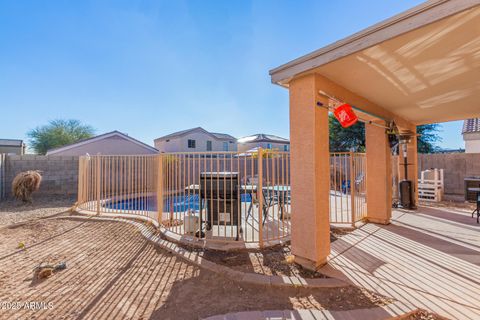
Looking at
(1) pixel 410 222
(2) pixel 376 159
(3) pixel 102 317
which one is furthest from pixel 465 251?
(3) pixel 102 317

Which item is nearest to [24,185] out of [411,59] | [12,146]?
[411,59]

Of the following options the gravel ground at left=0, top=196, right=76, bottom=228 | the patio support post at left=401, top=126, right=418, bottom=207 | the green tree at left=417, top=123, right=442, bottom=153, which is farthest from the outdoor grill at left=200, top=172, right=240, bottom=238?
the green tree at left=417, top=123, right=442, bottom=153

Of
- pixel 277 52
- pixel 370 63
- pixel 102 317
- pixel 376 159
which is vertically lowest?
pixel 102 317

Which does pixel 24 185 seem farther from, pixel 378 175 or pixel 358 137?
pixel 358 137

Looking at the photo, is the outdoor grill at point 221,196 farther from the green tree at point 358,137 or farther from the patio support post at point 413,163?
the green tree at point 358,137

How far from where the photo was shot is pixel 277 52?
789 cm

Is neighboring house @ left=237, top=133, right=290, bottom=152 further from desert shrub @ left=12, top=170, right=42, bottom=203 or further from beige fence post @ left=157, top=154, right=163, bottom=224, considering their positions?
beige fence post @ left=157, top=154, right=163, bottom=224

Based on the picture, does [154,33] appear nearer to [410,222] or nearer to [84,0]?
[84,0]

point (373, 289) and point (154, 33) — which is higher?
point (154, 33)

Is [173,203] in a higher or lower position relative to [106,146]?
lower

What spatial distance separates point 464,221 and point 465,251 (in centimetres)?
243

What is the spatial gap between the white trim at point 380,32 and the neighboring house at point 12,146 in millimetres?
32454

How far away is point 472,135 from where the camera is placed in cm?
1260

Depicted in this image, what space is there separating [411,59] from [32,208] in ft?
33.0
